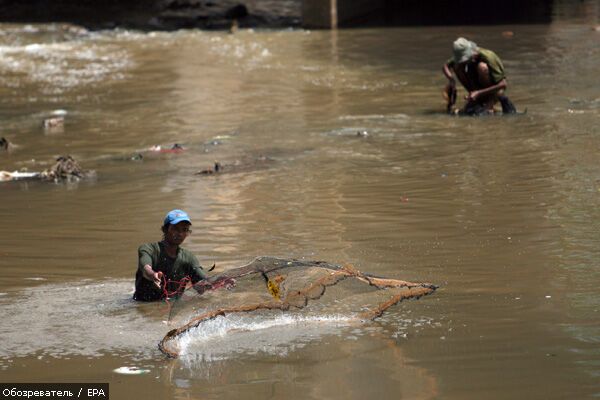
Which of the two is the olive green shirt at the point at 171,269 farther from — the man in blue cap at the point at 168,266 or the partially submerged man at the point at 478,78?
the partially submerged man at the point at 478,78

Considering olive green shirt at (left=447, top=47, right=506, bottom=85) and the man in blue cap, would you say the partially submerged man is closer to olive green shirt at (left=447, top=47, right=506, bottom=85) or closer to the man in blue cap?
olive green shirt at (left=447, top=47, right=506, bottom=85)

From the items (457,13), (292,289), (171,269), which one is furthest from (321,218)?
(457,13)

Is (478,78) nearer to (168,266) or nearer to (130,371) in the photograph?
(168,266)

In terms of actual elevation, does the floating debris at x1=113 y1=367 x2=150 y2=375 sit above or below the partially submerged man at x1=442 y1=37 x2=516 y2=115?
below

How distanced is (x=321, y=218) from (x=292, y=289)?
2.98 metres

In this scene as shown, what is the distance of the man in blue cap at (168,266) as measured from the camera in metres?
7.79

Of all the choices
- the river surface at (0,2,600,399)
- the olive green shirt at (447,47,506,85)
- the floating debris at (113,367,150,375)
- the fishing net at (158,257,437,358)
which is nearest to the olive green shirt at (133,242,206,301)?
the river surface at (0,2,600,399)

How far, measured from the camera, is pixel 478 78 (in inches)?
603

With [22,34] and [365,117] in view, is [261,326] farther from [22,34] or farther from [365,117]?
[22,34]

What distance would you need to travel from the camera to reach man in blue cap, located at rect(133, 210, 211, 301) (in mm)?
7785

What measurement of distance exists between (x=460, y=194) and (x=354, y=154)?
2479 mm

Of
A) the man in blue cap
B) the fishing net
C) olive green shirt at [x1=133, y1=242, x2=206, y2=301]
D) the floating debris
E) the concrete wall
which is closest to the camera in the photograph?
the floating debris

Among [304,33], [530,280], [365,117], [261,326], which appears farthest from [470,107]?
[304,33]

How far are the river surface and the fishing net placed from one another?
12 cm
